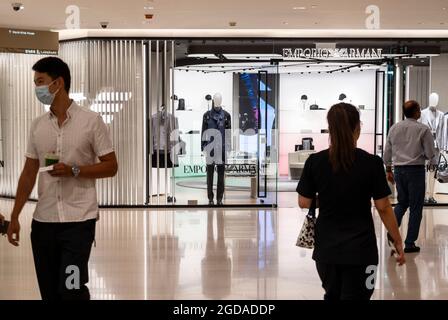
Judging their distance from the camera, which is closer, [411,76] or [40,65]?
[40,65]

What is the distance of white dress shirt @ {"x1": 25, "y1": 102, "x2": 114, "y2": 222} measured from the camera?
354cm

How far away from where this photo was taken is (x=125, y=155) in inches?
459

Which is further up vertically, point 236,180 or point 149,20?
point 149,20

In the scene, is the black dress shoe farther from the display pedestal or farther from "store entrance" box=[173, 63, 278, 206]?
the display pedestal

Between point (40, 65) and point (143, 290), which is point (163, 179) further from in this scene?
point (40, 65)

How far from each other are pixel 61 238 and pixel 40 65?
34.3 inches

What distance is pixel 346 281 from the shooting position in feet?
11.4

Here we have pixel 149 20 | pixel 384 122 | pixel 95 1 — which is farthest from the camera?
pixel 384 122

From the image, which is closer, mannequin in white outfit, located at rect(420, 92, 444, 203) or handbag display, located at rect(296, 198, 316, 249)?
handbag display, located at rect(296, 198, 316, 249)

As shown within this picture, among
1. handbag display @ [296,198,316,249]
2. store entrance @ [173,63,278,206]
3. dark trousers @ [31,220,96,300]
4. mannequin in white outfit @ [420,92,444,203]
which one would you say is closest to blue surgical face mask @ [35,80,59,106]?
dark trousers @ [31,220,96,300]

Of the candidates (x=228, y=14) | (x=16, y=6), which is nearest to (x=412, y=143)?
(x=228, y=14)

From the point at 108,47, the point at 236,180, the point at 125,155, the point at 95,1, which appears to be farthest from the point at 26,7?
the point at 236,180

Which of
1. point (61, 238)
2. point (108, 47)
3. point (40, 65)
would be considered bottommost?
point (61, 238)

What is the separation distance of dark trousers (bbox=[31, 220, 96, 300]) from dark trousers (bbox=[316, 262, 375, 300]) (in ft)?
3.82
